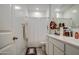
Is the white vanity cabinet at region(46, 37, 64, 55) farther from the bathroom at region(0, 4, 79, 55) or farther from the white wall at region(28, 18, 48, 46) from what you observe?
the white wall at region(28, 18, 48, 46)

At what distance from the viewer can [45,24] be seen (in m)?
4.97

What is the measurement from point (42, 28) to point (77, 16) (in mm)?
2528

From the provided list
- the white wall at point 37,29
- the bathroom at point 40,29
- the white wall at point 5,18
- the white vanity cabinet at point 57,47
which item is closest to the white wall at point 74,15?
the bathroom at point 40,29

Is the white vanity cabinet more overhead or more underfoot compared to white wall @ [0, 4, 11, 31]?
more underfoot

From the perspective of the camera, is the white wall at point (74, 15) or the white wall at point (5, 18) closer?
the white wall at point (5, 18)

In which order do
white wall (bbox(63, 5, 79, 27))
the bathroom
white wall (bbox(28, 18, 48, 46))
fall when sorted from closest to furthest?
1. the bathroom
2. white wall (bbox(63, 5, 79, 27))
3. white wall (bbox(28, 18, 48, 46))

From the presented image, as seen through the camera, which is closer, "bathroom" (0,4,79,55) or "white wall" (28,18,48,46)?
"bathroom" (0,4,79,55)

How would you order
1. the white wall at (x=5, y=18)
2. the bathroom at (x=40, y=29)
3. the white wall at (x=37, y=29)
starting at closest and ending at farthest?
the bathroom at (x=40, y=29) → the white wall at (x=5, y=18) → the white wall at (x=37, y=29)

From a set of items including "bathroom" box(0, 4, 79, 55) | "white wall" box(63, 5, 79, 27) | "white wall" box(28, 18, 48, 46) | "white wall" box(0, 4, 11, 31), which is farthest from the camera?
"white wall" box(28, 18, 48, 46)

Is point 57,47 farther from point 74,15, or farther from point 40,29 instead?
point 40,29

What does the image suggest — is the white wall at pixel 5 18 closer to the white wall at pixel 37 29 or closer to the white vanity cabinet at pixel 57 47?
the white vanity cabinet at pixel 57 47

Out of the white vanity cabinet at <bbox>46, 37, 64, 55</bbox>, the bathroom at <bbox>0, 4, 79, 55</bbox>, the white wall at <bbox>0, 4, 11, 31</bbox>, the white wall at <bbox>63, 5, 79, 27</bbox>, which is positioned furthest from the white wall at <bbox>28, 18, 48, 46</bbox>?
the white wall at <bbox>0, 4, 11, 31</bbox>

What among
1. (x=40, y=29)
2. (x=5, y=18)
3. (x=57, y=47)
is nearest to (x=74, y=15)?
(x=57, y=47)
